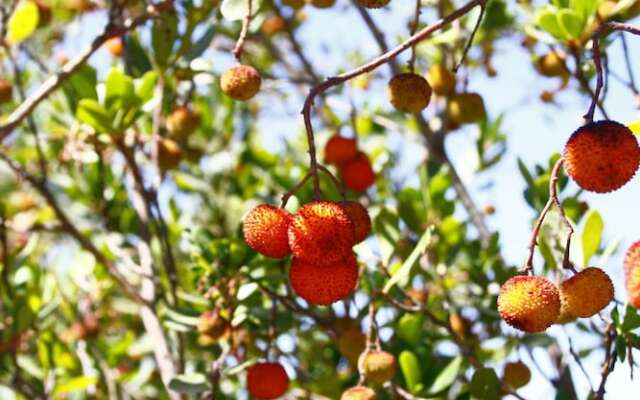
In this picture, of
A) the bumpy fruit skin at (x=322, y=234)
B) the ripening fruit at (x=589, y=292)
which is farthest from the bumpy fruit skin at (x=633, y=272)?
the bumpy fruit skin at (x=322, y=234)

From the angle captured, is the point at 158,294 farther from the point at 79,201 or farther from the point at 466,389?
the point at 466,389

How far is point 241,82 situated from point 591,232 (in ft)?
2.88

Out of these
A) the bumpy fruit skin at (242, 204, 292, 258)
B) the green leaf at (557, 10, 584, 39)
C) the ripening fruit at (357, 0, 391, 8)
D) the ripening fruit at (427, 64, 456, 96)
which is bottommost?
the bumpy fruit skin at (242, 204, 292, 258)

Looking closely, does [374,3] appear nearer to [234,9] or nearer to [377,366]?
[234,9]

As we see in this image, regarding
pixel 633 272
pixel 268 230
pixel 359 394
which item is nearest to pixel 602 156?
pixel 633 272

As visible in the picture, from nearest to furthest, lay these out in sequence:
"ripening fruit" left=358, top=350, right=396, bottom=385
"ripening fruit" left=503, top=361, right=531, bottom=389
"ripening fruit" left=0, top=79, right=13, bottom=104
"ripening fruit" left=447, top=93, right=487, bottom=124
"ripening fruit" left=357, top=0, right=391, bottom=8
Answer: "ripening fruit" left=357, top=0, right=391, bottom=8, "ripening fruit" left=358, top=350, right=396, bottom=385, "ripening fruit" left=503, top=361, right=531, bottom=389, "ripening fruit" left=447, top=93, right=487, bottom=124, "ripening fruit" left=0, top=79, right=13, bottom=104

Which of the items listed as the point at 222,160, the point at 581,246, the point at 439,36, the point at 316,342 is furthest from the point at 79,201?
the point at 581,246

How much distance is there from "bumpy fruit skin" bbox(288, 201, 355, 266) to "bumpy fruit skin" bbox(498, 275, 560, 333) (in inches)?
11.1

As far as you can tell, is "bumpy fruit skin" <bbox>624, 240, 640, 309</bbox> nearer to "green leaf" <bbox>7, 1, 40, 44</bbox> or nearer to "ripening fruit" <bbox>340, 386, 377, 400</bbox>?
"ripening fruit" <bbox>340, 386, 377, 400</bbox>

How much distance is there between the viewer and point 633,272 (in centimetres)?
142

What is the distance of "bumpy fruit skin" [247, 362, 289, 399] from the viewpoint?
2.08m

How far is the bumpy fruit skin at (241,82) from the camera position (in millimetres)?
1835

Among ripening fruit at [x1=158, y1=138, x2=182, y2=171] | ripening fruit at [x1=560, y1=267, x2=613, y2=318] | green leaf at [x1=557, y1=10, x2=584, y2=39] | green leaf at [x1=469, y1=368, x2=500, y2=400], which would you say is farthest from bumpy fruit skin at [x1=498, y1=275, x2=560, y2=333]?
ripening fruit at [x1=158, y1=138, x2=182, y2=171]

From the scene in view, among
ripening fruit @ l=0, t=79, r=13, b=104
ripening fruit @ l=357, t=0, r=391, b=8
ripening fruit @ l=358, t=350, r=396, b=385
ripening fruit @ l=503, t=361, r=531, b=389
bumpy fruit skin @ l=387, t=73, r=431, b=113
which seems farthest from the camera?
ripening fruit @ l=0, t=79, r=13, b=104
